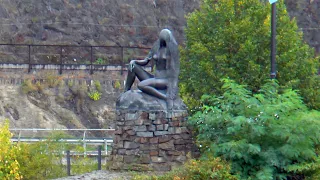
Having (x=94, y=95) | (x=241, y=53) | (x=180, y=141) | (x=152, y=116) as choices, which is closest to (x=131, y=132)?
(x=152, y=116)

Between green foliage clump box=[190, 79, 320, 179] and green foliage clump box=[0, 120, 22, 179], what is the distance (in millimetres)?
5085

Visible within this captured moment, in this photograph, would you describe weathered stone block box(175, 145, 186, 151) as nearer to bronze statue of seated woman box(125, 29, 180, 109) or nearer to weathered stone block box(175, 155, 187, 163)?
weathered stone block box(175, 155, 187, 163)

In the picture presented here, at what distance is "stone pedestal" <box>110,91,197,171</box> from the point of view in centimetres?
1628

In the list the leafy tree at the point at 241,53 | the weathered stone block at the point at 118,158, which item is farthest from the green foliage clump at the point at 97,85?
the weathered stone block at the point at 118,158

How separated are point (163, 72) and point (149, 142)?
1.86 m

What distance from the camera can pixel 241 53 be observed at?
21109 mm

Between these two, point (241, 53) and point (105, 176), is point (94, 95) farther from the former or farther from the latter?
point (105, 176)

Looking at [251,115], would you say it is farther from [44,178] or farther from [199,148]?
[44,178]

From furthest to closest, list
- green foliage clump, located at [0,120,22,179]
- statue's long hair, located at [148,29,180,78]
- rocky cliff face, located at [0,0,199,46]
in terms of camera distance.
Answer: rocky cliff face, located at [0,0,199,46]
green foliage clump, located at [0,120,22,179]
statue's long hair, located at [148,29,180,78]

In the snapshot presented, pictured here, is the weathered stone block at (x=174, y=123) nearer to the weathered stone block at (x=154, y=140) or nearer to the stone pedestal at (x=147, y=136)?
the stone pedestal at (x=147, y=136)

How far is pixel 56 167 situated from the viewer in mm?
18531

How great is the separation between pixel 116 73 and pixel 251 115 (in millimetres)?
24859

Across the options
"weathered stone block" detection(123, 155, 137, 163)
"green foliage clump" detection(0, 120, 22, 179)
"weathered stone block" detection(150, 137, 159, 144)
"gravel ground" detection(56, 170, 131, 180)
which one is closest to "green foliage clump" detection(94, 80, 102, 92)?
"green foliage clump" detection(0, 120, 22, 179)

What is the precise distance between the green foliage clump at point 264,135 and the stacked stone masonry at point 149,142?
1.20 meters
